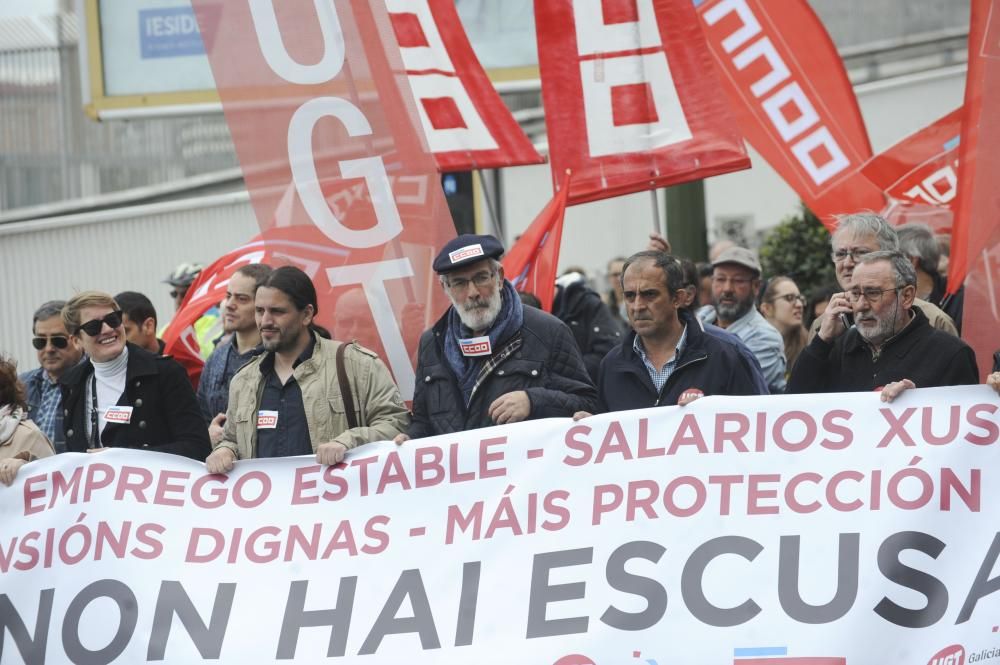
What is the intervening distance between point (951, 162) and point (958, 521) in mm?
4250

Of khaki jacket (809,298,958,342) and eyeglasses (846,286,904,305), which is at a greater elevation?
eyeglasses (846,286,904,305)

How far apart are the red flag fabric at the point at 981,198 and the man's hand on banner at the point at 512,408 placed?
1873mm

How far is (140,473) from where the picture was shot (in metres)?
5.86

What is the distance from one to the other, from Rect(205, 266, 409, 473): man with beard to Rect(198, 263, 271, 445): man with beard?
1134mm

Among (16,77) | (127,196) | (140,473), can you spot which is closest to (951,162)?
(140,473)

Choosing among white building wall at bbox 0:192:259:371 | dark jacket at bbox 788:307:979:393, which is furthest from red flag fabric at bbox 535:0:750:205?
white building wall at bbox 0:192:259:371

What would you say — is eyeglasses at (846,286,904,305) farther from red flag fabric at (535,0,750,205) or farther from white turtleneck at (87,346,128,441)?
white turtleneck at (87,346,128,441)

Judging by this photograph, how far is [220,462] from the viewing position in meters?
5.75

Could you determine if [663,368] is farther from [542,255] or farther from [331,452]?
[542,255]

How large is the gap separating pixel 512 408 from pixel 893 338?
4.51 ft

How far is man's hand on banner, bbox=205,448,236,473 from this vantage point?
5.75 m

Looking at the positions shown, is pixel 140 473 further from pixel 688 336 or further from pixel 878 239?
pixel 878 239

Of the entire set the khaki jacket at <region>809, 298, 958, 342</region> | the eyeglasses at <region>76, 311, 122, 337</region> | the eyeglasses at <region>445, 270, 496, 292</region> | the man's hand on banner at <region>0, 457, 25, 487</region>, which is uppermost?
the eyeglasses at <region>445, 270, 496, 292</region>

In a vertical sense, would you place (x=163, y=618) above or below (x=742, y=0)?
below
